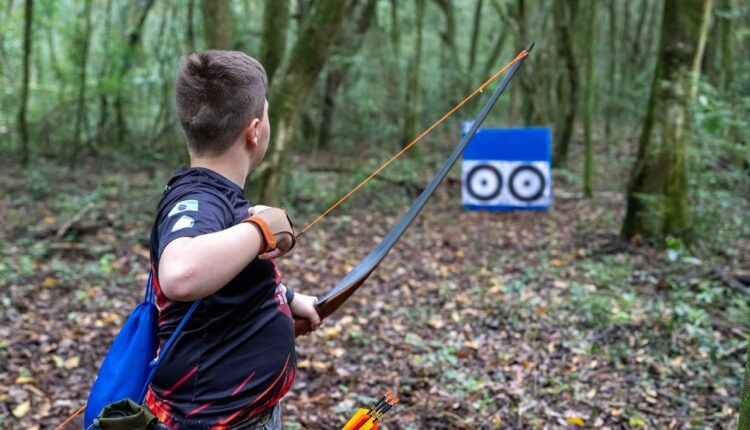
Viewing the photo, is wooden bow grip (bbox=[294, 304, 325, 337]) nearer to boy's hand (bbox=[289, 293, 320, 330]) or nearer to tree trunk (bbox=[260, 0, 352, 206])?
boy's hand (bbox=[289, 293, 320, 330])

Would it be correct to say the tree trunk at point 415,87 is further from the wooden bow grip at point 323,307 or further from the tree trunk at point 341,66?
the wooden bow grip at point 323,307

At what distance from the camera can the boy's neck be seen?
60.6 inches

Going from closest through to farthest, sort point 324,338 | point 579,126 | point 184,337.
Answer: point 184,337
point 324,338
point 579,126

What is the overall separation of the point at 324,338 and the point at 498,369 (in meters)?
1.31

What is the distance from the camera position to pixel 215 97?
1482 millimetres

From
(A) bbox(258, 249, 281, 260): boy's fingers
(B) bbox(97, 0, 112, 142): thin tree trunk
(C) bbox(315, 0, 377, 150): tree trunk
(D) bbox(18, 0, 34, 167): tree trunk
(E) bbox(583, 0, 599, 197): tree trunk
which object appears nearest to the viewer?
(A) bbox(258, 249, 281, 260): boy's fingers

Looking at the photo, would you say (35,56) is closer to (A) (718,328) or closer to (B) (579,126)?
(B) (579,126)

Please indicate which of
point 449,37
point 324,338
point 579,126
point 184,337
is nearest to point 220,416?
point 184,337

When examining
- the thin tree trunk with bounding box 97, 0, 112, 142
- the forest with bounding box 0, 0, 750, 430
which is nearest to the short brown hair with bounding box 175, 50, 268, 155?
the forest with bounding box 0, 0, 750, 430

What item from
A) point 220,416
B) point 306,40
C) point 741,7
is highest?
point 741,7

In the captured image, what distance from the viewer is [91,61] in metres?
13.4

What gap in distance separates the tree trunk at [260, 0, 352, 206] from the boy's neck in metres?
5.08

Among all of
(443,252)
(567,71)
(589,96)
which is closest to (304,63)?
(443,252)

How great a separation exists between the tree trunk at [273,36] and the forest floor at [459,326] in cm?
214
